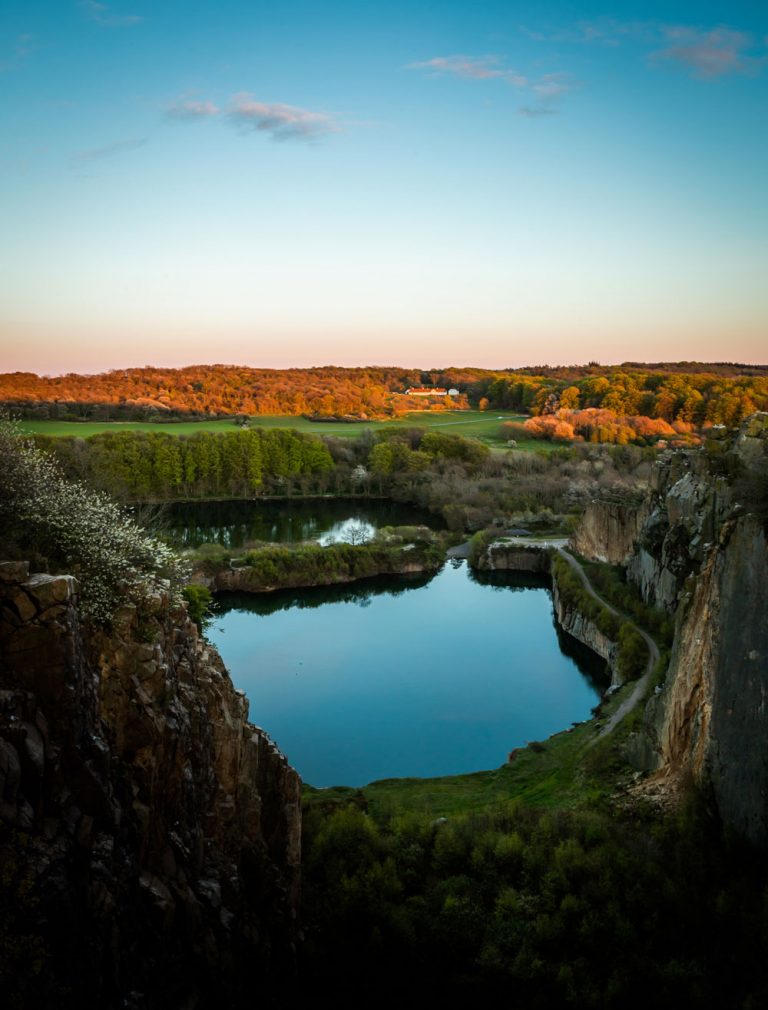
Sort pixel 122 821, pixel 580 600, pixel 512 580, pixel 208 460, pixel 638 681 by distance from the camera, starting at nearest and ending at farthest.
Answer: pixel 122 821 < pixel 638 681 < pixel 580 600 < pixel 512 580 < pixel 208 460

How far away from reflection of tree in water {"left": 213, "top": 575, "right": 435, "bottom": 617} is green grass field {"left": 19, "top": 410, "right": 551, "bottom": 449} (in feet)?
123

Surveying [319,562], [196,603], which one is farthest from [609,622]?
[319,562]

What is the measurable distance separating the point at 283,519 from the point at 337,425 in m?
38.9

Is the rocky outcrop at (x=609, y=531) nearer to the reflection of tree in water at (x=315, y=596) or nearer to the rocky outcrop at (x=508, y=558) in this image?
the rocky outcrop at (x=508, y=558)

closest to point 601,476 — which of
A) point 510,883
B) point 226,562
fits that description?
point 226,562

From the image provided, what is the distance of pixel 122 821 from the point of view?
8.68 m

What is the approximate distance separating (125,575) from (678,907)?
1111cm

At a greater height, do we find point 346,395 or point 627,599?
point 346,395

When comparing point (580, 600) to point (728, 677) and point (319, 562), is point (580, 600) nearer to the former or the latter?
point (319, 562)

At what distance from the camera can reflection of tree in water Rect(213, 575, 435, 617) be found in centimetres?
4319

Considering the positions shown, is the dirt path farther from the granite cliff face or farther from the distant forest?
the distant forest

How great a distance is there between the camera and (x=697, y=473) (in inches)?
1219

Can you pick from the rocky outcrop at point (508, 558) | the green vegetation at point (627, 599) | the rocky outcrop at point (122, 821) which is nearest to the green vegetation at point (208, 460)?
the rocky outcrop at point (508, 558)

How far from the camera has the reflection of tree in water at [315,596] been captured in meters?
43.2
